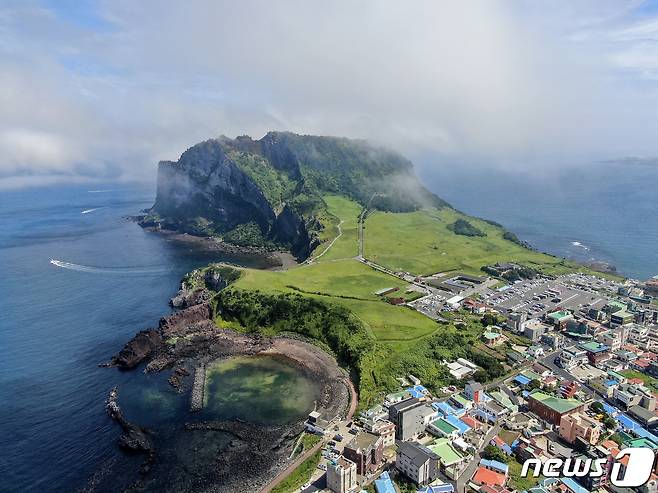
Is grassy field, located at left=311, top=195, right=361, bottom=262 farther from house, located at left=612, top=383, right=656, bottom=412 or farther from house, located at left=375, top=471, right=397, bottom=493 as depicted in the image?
house, located at left=375, top=471, right=397, bottom=493

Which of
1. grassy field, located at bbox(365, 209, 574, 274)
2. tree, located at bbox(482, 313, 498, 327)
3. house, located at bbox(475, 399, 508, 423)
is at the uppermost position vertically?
grassy field, located at bbox(365, 209, 574, 274)

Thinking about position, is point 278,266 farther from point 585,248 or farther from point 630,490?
point 630,490

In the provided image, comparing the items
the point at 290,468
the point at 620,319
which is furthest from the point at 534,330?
the point at 290,468

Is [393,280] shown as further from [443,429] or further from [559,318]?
[443,429]

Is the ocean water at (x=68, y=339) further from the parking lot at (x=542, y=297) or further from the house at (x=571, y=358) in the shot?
the parking lot at (x=542, y=297)

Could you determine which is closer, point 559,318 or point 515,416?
point 515,416

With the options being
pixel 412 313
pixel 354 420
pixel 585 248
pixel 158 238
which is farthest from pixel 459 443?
pixel 158 238

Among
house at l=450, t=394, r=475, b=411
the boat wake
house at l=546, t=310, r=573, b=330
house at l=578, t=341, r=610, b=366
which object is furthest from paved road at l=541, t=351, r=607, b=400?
the boat wake

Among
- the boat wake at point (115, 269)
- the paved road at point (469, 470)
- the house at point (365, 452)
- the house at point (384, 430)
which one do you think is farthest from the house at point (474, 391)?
the boat wake at point (115, 269)
